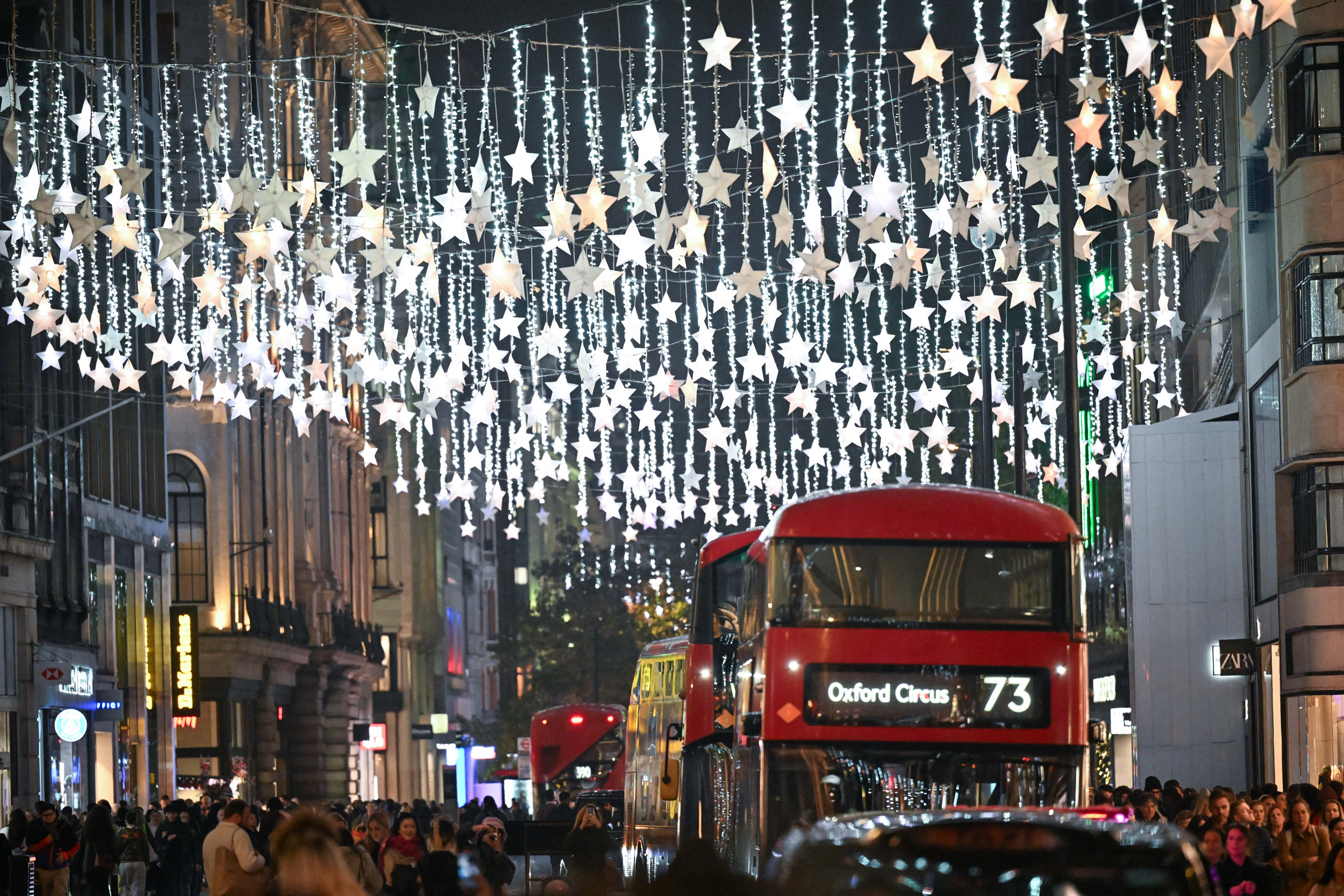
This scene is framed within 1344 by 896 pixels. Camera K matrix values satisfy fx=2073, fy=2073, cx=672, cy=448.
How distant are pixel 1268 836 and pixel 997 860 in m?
9.28

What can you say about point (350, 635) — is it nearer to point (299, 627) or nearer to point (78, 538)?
point (299, 627)

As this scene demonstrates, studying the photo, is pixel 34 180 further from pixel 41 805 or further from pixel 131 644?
pixel 131 644

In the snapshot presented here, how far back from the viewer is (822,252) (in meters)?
18.2

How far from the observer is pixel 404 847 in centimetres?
1538

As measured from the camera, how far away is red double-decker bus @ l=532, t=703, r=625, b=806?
49.3 meters

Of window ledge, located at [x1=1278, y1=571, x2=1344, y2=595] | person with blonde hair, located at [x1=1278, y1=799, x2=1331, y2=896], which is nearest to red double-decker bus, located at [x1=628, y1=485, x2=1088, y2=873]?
person with blonde hair, located at [x1=1278, y1=799, x2=1331, y2=896]

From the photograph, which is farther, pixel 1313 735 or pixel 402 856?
pixel 1313 735

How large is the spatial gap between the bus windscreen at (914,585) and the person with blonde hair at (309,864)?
9.80 metres

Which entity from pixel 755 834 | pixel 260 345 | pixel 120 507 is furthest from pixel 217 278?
pixel 120 507

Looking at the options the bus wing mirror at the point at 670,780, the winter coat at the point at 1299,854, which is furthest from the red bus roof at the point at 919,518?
the bus wing mirror at the point at 670,780

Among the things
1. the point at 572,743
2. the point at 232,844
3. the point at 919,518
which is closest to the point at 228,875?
the point at 232,844

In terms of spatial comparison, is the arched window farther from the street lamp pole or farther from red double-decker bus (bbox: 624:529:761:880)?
the street lamp pole

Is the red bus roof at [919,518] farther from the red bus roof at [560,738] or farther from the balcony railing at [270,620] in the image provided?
the balcony railing at [270,620]

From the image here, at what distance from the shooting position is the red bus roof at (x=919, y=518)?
55.5ft
